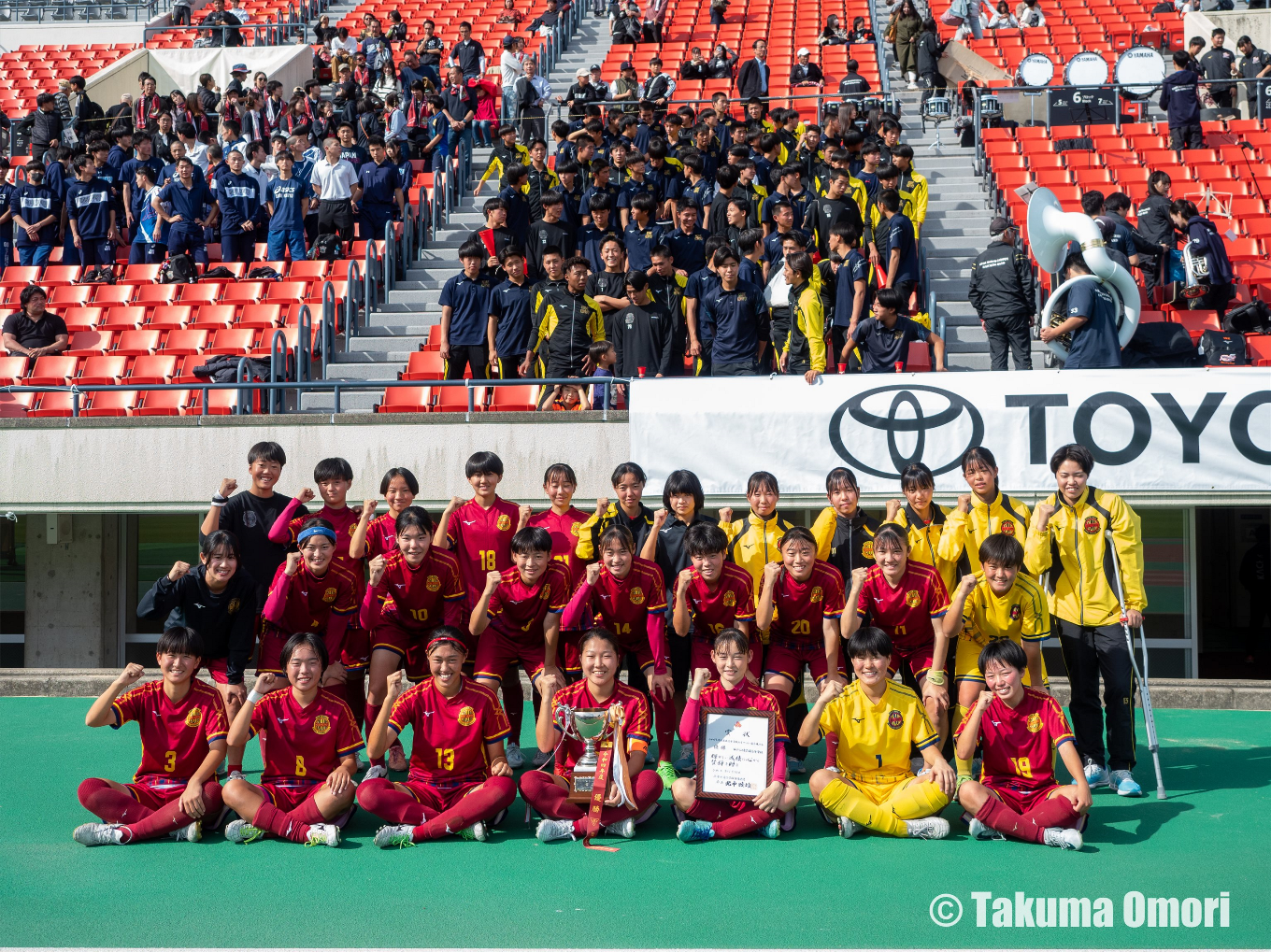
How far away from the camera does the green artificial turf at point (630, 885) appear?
15.7 ft

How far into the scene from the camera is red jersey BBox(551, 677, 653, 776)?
6.30 m

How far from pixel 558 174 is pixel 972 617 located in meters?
7.78

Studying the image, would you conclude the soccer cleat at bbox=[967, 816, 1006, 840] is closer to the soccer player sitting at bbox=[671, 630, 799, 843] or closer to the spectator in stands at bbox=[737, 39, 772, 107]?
the soccer player sitting at bbox=[671, 630, 799, 843]

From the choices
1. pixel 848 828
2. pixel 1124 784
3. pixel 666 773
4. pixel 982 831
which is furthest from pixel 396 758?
pixel 1124 784

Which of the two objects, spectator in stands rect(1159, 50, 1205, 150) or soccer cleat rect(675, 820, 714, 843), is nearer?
soccer cleat rect(675, 820, 714, 843)

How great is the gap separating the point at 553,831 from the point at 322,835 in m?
1.11

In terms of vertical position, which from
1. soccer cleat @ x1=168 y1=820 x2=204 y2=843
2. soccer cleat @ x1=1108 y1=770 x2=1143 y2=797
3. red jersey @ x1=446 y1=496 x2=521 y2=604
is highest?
red jersey @ x1=446 y1=496 x2=521 y2=604

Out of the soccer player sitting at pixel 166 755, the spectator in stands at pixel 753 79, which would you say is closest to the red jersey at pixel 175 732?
the soccer player sitting at pixel 166 755

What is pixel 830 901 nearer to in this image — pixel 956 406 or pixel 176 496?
pixel 956 406

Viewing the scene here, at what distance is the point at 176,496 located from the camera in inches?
410

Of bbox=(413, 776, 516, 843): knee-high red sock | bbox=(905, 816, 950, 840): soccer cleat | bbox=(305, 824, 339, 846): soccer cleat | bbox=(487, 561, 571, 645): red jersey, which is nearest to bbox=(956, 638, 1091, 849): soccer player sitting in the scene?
bbox=(905, 816, 950, 840): soccer cleat

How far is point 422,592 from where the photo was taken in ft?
23.4

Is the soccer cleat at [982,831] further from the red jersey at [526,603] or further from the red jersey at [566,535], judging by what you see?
the red jersey at [566,535]

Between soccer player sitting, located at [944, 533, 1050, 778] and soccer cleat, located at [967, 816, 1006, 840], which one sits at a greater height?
soccer player sitting, located at [944, 533, 1050, 778]
